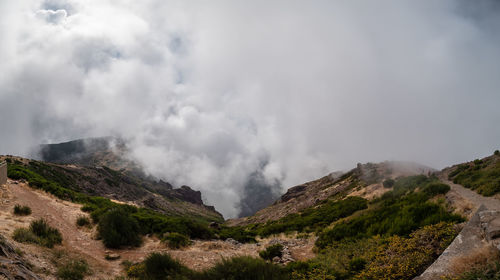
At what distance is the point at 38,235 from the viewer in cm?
1273

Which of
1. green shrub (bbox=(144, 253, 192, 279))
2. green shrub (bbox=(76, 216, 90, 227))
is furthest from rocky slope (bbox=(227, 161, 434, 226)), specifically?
green shrub (bbox=(76, 216, 90, 227))

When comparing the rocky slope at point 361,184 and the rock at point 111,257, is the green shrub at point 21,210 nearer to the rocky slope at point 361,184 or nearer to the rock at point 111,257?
the rock at point 111,257

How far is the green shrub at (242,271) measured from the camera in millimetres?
7668

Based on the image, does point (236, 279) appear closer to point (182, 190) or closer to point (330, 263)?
point (330, 263)

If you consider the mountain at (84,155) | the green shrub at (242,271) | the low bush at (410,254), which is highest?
the mountain at (84,155)

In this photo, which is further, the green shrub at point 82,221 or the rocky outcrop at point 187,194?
the rocky outcrop at point 187,194

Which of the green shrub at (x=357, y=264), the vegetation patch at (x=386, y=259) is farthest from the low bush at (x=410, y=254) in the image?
the green shrub at (x=357, y=264)

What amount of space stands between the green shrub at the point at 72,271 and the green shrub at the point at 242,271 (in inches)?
192

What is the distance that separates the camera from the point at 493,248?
18.5ft

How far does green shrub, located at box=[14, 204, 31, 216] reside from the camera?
16.0 metres

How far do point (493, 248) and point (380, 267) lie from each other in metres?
3.41

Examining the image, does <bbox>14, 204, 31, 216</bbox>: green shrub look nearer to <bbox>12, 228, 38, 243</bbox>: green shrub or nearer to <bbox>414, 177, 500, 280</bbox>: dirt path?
<bbox>12, 228, 38, 243</bbox>: green shrub

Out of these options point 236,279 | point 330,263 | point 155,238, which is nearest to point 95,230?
point 155,238

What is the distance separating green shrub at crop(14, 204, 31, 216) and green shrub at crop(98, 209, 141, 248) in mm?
4810
